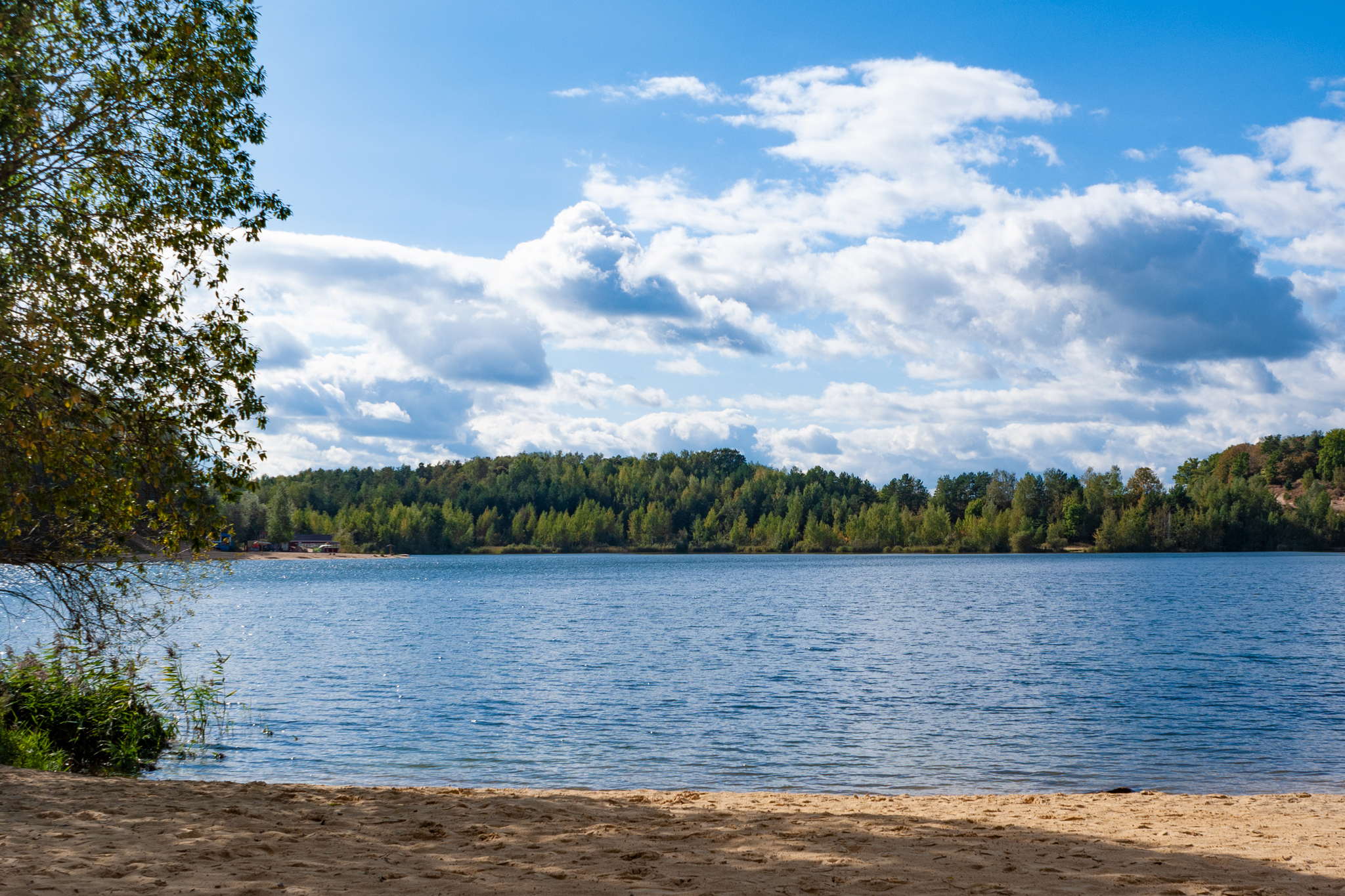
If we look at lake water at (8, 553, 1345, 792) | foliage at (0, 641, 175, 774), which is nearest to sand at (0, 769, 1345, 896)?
foliage at (0, 641, 175, 774)

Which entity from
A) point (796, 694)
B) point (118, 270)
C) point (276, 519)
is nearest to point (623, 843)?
point (118, 270)

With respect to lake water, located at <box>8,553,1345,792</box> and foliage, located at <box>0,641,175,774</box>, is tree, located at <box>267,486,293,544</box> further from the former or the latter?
foliage, located at <box>0,641,175,774</box>

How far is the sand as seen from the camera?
9.18 m

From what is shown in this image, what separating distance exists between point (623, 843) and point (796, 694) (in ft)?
60.7

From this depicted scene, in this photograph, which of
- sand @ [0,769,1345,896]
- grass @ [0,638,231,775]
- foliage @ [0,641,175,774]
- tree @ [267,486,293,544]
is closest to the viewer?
sand @ [0,769,1345,896]

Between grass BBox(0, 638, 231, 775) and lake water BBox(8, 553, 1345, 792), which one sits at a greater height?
grass BBox(0, 638, 231, 775)

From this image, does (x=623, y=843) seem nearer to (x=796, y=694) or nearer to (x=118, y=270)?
(x=118, y=270)

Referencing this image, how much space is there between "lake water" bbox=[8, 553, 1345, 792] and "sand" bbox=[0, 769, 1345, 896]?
4.37 metres

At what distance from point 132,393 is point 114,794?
5508 mm

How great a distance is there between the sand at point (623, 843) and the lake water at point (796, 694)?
172 inches

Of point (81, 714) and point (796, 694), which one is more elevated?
point (81, 714)

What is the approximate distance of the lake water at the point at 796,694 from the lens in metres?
19.5

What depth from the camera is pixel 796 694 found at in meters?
29.0

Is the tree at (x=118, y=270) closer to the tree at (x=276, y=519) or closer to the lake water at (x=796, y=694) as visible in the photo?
the lake water at (x=796, y=694)
